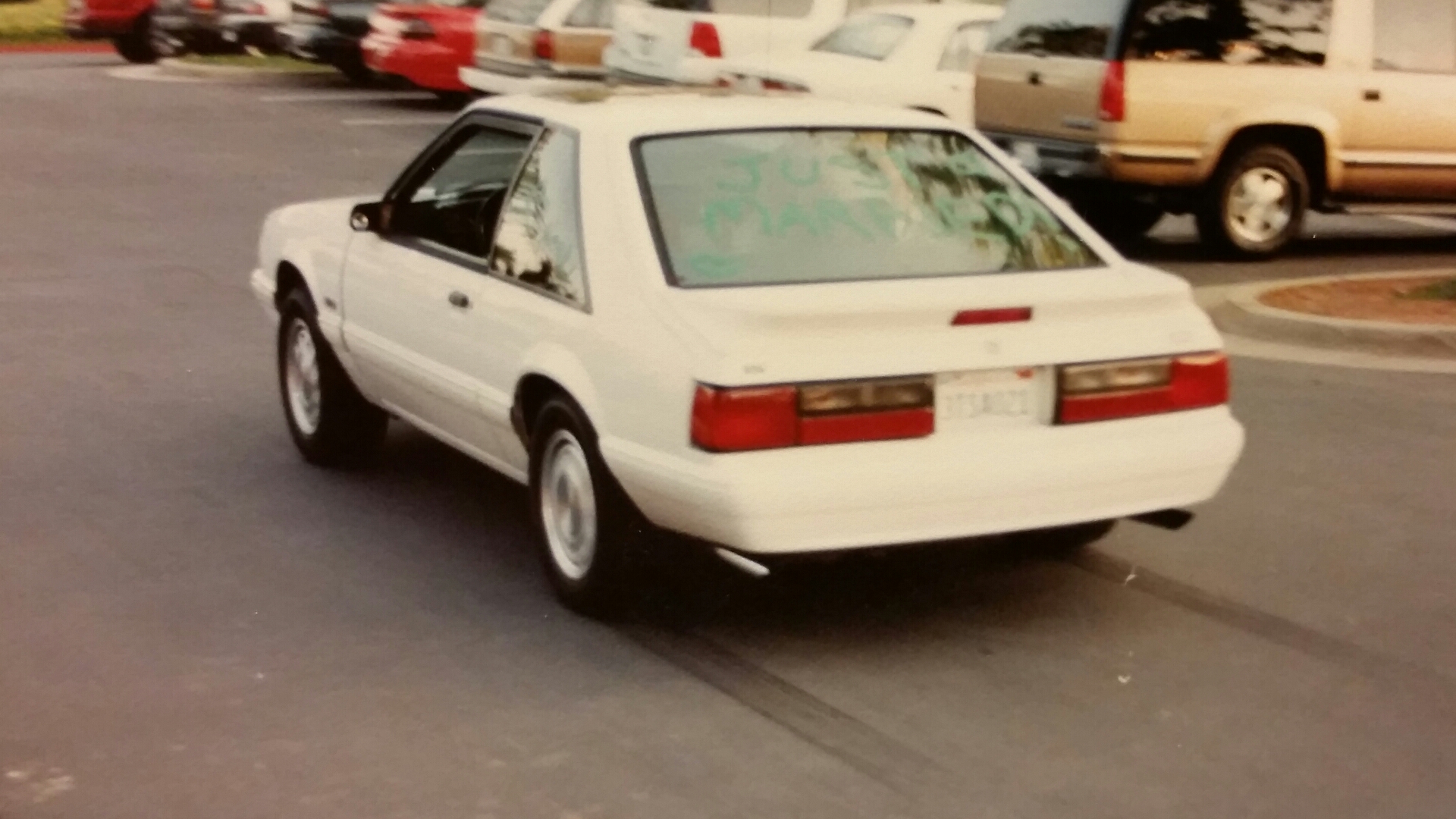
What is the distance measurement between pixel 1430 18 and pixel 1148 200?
2.07 m

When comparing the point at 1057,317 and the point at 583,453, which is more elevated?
the point at 1057,317

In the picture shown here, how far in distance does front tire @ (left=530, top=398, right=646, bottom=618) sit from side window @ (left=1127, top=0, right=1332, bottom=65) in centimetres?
768

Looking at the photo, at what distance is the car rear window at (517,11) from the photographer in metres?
20.4

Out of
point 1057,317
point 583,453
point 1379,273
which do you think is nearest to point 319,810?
point 583,453

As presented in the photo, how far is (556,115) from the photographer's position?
6.44 meters

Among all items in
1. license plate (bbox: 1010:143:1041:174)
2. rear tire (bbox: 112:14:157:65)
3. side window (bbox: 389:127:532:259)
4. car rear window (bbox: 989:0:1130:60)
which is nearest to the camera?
side window (bbox: 389:127:532:259)

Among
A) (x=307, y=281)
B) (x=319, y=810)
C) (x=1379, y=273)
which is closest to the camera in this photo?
(x=319, y=810)

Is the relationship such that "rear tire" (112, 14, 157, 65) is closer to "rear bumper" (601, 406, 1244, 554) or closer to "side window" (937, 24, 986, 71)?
"side window" (937, 24, 986, 71)

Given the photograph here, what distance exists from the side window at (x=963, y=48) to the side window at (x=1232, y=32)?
122 inches

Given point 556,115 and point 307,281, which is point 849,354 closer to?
point 556,115

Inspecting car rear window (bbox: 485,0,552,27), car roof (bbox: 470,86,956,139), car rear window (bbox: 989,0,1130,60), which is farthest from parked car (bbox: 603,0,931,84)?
car roof (bbox: 470,86,956,139)

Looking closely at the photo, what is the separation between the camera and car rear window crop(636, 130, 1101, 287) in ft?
19.2

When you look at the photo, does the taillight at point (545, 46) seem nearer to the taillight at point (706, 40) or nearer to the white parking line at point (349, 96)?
the taillight at point (706, 40)

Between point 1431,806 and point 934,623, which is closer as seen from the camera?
point 1431,806
